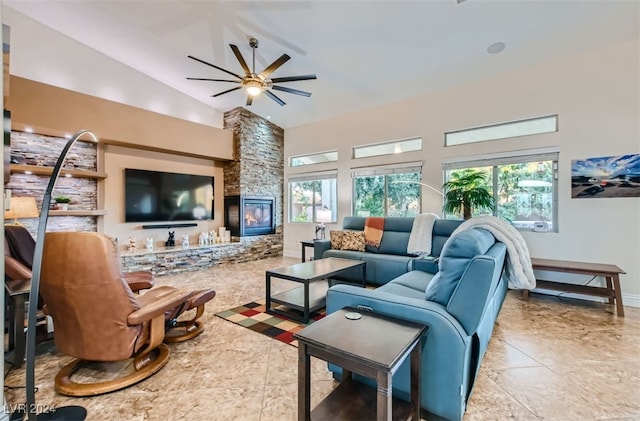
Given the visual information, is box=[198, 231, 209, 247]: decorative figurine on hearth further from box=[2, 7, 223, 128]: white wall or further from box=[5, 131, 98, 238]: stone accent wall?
box=[2, 7, 223, 128]: white wall

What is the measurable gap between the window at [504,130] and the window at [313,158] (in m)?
2.45

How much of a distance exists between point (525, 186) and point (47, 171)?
23.6 ft

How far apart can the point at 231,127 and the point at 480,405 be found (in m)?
6.45

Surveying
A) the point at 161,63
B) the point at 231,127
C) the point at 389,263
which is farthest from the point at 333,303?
the point at 231,127

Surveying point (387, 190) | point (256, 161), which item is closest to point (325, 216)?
point (387, 190)

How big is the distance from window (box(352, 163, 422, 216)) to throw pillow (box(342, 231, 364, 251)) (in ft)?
3.59

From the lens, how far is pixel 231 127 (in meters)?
6.49

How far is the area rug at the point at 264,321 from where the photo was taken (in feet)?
8.84

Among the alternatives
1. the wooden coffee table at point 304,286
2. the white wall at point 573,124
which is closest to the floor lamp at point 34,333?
the wooden coffee table at point 304,286

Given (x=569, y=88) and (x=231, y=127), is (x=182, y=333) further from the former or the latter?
(x=569, y=88)

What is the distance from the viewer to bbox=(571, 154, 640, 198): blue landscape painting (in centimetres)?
349

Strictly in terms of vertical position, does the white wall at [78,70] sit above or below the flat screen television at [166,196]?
above

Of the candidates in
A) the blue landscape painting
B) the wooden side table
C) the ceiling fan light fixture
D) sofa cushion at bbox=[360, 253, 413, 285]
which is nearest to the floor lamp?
the wooden side table

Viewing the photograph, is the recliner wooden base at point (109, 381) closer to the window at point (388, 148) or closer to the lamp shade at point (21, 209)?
the lamp shade at point (21, 209)
